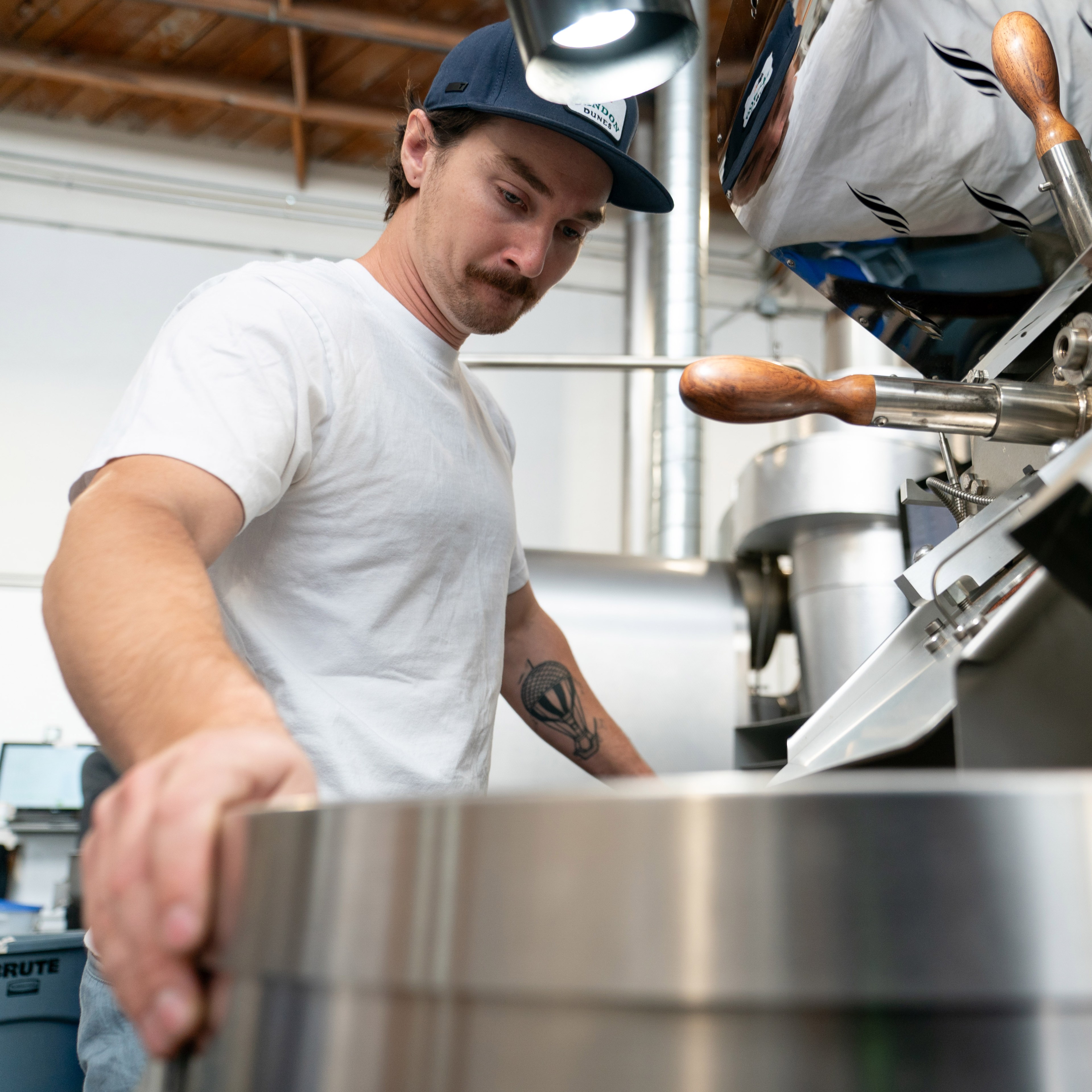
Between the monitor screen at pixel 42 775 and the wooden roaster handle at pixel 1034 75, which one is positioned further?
the monitor screen at pixel 42 775

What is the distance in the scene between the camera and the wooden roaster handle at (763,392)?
49cm

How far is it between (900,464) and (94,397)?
3329mm

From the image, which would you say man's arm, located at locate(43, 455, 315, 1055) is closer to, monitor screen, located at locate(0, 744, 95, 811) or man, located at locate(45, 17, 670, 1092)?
man, located at locate(45, 17, 670, 1092)

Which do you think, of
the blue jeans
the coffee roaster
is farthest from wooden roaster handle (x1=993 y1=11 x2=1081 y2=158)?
the blue jeans

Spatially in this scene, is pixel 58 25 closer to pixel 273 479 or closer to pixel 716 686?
pixel 716 686

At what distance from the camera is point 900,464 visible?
1787 mm

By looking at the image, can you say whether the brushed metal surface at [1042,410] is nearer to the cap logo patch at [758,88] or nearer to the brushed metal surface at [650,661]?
the cap logo patch at [758,88]

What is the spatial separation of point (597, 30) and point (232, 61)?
408 cm

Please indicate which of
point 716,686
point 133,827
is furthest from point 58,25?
point 133,827

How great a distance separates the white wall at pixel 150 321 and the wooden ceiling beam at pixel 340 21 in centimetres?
78

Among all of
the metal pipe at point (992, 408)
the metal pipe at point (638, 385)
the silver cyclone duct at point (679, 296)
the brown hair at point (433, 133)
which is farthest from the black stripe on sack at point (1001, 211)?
the metal pipe at point (638, 385)

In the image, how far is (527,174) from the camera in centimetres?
96

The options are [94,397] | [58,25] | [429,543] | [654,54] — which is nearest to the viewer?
[654,54]

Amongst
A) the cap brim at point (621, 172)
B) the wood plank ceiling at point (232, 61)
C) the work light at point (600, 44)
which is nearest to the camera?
the work light at point (600, 44)
